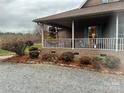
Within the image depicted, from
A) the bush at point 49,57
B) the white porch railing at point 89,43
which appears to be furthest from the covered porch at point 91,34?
the bush at point 49,57

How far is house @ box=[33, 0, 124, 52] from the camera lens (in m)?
13.3

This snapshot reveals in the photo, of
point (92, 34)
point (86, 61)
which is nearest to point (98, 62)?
point (86, 61)

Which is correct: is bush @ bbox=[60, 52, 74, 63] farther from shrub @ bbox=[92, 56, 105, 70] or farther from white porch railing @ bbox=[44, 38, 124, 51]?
white porch railing @ bbox=[44, 38, 124, 51]

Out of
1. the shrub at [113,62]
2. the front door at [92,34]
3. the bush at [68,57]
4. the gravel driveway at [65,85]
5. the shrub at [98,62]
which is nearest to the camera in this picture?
the gravel driveway at [65,85]

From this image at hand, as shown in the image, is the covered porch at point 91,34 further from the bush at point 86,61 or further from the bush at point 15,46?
the bush at point 86,61

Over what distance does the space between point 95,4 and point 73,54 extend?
747 cm

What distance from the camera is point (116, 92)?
709 cm

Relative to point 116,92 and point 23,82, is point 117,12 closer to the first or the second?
point 116,92

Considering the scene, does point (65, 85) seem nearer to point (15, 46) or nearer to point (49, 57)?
point (49, 57)

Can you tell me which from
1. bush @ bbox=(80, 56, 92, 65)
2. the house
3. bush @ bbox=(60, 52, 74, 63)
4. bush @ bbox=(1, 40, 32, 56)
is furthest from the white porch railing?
bush @ bbox=(60, 52, 74, 63)

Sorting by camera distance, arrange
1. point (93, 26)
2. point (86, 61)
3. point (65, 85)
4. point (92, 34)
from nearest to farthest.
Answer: point (65, 85) < point (86, 61) < point (93, 26) < point (92, 34)

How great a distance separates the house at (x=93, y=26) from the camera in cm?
1327

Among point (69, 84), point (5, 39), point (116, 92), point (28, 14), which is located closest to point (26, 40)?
point (5, 39)

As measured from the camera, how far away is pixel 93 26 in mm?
16969
